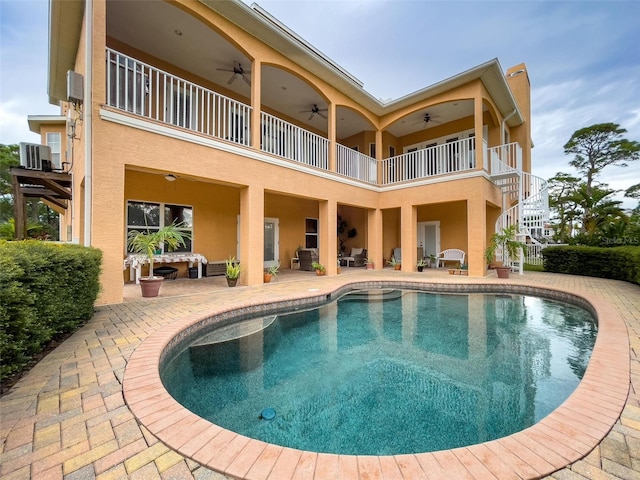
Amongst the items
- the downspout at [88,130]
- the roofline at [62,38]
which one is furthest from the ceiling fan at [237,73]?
the downspout at [88,130]

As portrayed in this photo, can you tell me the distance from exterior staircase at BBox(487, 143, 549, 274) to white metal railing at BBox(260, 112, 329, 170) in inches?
246

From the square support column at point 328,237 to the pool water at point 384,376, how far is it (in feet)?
14.1

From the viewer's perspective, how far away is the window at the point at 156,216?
27.7 feet

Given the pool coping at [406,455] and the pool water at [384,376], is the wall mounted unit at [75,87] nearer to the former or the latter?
the pool water at [384,376]

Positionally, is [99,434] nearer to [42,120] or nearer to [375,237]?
[375,237]

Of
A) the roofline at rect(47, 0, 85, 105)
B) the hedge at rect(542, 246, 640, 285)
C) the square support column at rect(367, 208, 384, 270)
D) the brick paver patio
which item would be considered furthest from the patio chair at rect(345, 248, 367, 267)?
the roofline at rect(47, 0, 85, 105)

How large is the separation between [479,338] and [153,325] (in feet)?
17.4

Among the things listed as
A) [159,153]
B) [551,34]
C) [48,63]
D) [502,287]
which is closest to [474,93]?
[551,34]

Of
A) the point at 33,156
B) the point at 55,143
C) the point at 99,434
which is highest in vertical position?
the point at 55,143

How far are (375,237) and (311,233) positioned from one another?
10.5 ft

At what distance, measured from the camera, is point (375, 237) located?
12.2m

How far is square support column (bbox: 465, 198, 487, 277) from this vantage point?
31.1ft

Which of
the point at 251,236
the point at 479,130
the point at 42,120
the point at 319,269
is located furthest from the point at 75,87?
the point at 479,130

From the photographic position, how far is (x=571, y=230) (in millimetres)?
17375
